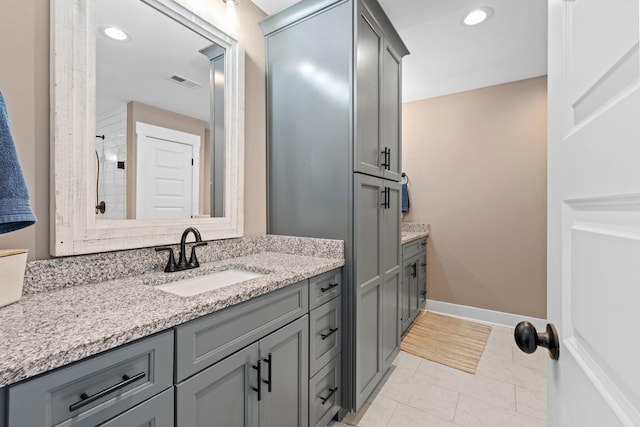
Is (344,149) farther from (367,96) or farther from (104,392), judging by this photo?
(104,392)

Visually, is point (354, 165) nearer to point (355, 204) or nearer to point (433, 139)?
point (355, 204)

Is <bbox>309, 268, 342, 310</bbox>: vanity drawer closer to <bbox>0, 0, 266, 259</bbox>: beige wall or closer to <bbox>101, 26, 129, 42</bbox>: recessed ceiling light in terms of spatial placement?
<bbox>0, 0, 266, 259</bbox>: beige wall

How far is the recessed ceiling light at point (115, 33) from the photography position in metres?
1.19

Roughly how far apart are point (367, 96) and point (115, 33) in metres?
1.24

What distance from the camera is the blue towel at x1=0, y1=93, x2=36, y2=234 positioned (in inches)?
28.9

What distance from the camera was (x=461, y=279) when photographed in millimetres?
3160

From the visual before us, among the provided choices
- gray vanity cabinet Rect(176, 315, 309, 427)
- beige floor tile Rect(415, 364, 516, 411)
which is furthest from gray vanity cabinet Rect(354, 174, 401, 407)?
gray vanity cabinet Rect(176, 315, 309, 427)

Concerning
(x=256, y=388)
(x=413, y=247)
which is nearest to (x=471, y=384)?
(x=413, y=247)

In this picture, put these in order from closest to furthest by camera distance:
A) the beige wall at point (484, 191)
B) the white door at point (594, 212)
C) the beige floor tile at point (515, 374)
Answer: the white door at point (594, 212), the beige floor tile at point (515, 374), the beige wall at point (484, 191)

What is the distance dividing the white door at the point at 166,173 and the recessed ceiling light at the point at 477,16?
6.49ft

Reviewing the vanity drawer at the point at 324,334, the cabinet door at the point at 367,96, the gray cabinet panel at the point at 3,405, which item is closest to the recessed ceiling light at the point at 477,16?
the cabinet door at the point at 367,96

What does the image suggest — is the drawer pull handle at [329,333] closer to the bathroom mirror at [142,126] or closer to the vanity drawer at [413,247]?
the bathroom mirror at [142,126]

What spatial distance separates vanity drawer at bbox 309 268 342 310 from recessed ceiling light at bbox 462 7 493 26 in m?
1.93

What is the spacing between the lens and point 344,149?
62.2 inches
